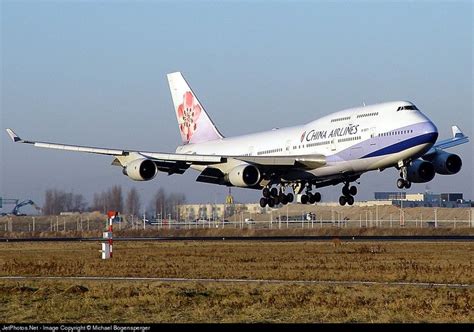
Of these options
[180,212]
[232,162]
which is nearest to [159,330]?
[232,162]

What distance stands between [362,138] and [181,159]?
49.1 ft

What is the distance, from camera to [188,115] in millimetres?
79875

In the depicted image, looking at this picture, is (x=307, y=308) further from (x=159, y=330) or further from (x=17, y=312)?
(x=17, y=312)

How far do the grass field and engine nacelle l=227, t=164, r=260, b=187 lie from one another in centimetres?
1213

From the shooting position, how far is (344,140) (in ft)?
191

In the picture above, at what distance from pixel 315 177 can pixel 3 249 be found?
19.3m

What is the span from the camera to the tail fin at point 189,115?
7725 cm

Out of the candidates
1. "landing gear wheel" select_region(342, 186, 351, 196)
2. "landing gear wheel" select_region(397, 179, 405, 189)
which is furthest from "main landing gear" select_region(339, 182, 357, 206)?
"landing gear wheel" select_region(397, 179, 405, 189)

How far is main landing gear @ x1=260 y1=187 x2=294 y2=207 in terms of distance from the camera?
65938 mm

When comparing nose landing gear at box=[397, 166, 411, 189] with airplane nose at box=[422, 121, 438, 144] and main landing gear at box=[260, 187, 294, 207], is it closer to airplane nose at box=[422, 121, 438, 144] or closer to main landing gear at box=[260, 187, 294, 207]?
airplane nose at box=[422, 121, 438, 144]

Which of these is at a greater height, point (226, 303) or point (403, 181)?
point (403, 181)

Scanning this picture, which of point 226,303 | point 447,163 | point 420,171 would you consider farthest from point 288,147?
point 226,303

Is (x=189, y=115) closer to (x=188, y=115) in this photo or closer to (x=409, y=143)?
(x=188, y=115)

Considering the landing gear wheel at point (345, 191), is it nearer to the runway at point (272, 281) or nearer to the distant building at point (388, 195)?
the runway at point (272, 281)
